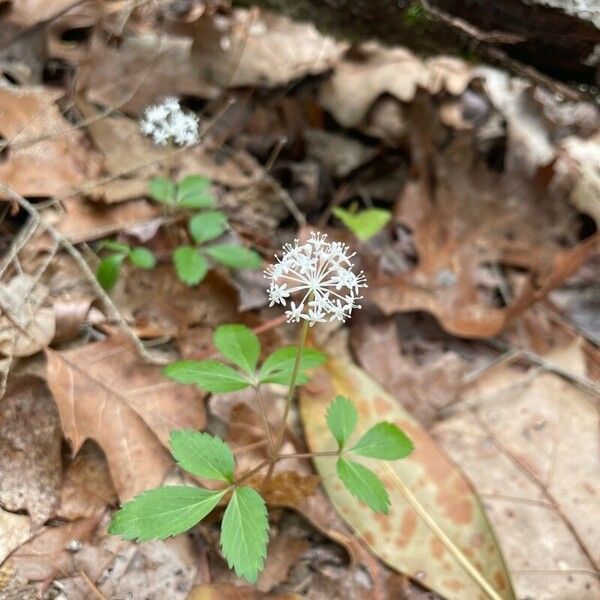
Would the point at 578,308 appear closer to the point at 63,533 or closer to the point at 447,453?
the point at 447,453

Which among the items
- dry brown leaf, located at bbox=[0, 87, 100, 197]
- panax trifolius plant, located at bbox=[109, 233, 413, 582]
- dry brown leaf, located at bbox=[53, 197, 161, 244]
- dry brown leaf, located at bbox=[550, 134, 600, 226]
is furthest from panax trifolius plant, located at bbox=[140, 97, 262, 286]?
dry brown leaf, located at bbox=[550, 134, 600, 226]

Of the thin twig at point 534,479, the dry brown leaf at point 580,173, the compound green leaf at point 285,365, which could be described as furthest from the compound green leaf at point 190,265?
the dry brown leaf at point 580,173

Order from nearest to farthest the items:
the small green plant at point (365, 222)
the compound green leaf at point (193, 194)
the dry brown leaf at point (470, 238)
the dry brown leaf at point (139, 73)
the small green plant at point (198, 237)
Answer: the small green plant at point (198, 237)
the compound green leaf at point (193, 194)
the small green plant at point (365, 222)
the dry brown leaf at point (470, 238)
the dry brown leaf at point (139, 73)

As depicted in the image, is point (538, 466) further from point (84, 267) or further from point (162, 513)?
point (84, 267)

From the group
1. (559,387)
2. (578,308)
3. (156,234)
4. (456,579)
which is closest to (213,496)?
(456,579)

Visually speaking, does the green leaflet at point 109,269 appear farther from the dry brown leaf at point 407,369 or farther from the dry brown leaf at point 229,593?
the dry brown leaf at point 229,593

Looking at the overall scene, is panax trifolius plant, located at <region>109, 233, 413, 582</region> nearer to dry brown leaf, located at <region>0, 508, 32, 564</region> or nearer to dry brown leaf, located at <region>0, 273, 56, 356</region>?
dry brown leaf, located at <region>0, 508, 32, 564</region>
